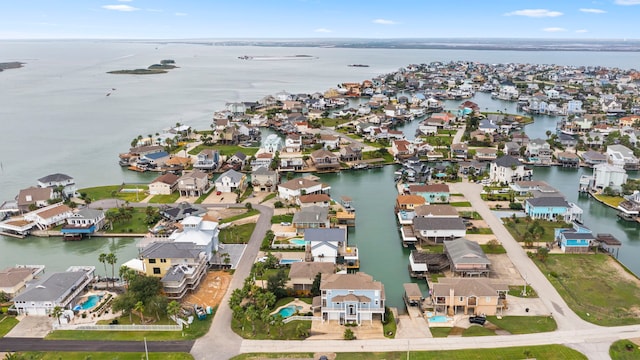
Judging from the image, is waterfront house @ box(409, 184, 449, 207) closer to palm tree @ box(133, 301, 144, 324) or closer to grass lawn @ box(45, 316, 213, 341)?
grass lawn @ box(45, 316, 213, 341)

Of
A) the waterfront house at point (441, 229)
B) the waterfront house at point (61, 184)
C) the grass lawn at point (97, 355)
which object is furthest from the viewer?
the waterfront house at point (61, 184)

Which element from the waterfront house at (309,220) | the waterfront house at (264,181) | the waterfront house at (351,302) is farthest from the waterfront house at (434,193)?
the waterfront house at (351,302)

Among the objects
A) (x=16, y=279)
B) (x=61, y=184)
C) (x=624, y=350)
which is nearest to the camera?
(x=624, y=350)

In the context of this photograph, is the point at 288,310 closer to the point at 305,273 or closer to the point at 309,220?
the point at 305,273

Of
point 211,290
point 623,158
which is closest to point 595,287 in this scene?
point 211,290

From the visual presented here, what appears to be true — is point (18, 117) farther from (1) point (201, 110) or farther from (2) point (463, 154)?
(2) point (463, 154)

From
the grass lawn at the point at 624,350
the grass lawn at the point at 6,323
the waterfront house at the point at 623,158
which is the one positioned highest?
the waterfront house at the point at 623,158

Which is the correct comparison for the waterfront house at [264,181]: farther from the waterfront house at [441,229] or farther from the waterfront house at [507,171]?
the waterfront house at [507,171]
